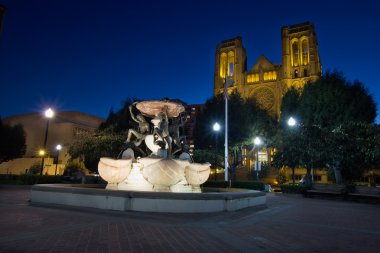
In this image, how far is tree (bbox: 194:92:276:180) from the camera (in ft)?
106

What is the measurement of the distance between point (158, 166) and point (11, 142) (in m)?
36.8

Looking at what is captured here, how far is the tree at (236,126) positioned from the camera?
32.4m

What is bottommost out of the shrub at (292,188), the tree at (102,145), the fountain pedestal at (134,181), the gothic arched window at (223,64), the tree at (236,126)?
the shrub at (292,188)

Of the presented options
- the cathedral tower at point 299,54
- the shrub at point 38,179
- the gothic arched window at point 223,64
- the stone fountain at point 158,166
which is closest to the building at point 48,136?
the shrub at point 38,179

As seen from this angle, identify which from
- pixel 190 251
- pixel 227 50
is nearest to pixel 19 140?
pixel 190 251

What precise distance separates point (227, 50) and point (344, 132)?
175 feet

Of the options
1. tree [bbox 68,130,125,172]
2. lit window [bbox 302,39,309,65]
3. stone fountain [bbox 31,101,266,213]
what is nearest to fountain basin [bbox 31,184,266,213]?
stone fountain [bbox 31,101,266,213]

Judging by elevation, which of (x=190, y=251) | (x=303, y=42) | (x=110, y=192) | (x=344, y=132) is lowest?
(x=190, y=251)

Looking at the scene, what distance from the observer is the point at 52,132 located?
50281 millimetres

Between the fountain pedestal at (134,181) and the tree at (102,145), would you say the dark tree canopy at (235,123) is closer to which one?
the tree at (102,145)

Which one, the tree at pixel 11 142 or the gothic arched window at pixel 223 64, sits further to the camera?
the gothic arched window at pixel 223 64

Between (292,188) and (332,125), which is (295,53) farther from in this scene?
(292,188)

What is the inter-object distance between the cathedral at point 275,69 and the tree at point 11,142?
40420mm

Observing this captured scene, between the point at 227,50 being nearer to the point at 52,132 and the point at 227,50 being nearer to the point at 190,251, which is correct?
the point at 52,132
